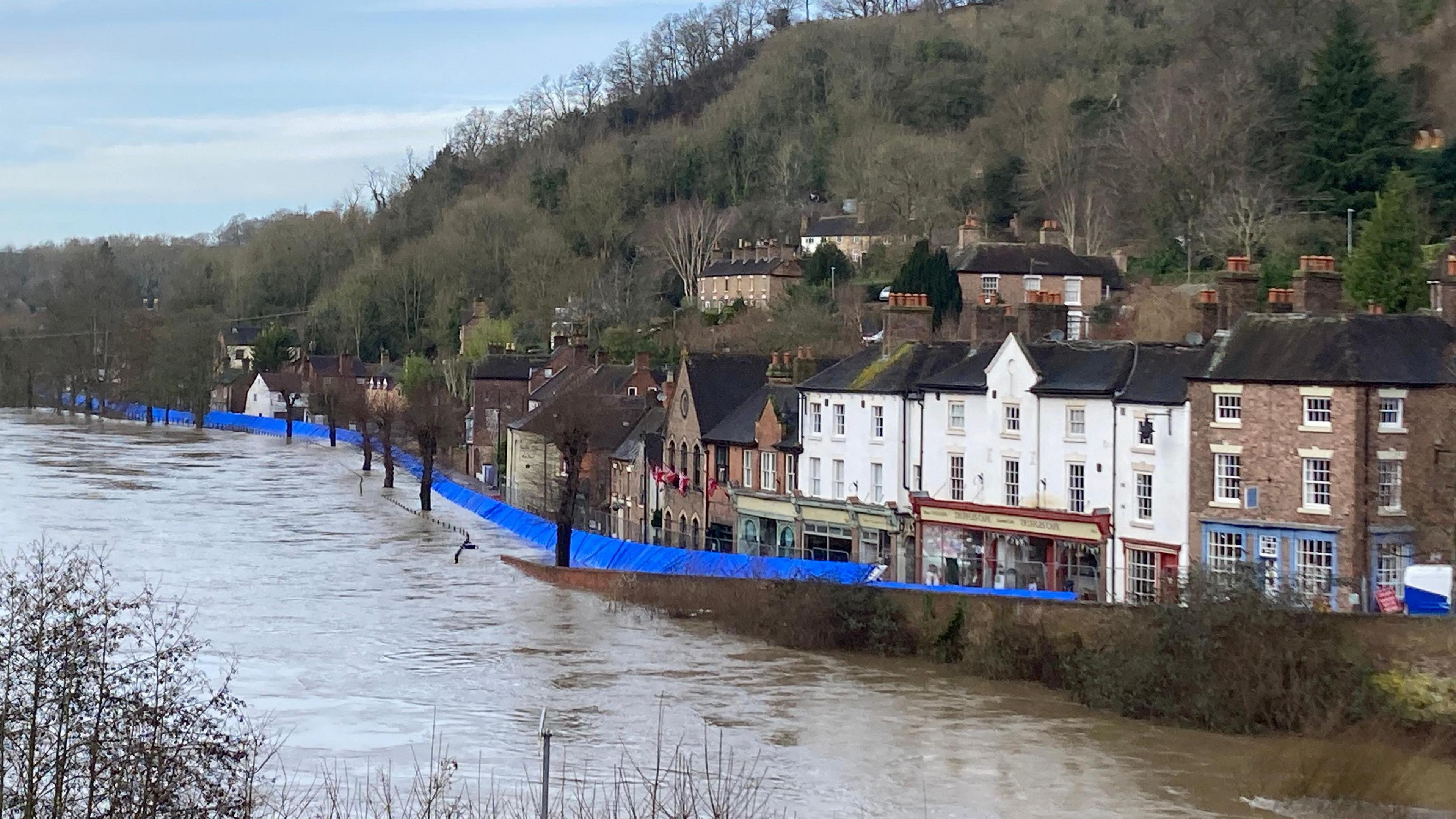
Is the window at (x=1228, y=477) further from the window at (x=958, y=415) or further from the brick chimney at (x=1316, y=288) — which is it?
the window at (x=958, y=415)

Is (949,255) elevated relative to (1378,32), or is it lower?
lower

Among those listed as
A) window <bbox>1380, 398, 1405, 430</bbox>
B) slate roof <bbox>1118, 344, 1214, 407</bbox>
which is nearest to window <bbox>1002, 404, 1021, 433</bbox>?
slate roof <bbox>1118, 344, 1214, 407</bbox>

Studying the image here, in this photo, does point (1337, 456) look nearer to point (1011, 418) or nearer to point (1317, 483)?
point (1317, 483)

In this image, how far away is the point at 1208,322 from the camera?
38.9 meters

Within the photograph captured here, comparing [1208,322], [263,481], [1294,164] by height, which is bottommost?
[263,481]

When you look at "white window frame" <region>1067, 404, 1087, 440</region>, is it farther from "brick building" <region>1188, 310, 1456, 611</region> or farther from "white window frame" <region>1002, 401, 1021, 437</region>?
"brick building" <region>1188, 310, 1456, 611</region>

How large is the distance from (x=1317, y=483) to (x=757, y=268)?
206ft

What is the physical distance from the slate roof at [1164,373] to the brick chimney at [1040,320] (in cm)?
348

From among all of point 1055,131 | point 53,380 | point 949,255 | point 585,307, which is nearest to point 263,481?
point 585,307

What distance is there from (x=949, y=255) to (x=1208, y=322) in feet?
119

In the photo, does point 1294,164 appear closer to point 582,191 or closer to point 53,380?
point 582,191

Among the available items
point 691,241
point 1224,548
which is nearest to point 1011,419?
point 1224,548

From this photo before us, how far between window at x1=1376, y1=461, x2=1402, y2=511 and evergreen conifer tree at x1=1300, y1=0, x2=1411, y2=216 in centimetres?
3031

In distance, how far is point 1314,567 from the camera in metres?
33.4
